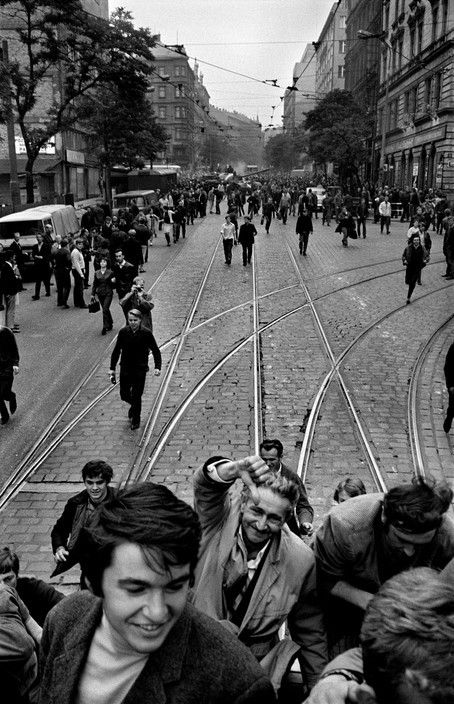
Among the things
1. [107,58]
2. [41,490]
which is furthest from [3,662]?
[107,58]

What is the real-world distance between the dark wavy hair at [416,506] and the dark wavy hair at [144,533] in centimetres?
115

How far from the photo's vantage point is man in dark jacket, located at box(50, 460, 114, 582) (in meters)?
5.12

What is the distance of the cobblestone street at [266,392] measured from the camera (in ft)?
26.1

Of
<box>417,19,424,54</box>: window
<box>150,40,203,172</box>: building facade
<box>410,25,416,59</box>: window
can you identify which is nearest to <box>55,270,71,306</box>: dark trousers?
<box>417,19,424,54</box>: window

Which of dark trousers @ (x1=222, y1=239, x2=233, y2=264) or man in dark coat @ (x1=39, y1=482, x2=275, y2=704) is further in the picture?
dark trousers @ (x1=222, y1=239, x2=233, y2=264)

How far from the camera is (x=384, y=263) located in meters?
24.2

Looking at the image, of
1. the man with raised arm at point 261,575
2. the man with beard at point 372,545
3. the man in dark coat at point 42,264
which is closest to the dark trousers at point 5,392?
the man with raised arm at point 261,575

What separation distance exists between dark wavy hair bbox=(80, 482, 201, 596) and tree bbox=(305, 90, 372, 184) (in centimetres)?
4950

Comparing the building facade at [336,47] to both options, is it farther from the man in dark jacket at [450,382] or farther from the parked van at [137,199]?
the man in dark jacket at [450,382]

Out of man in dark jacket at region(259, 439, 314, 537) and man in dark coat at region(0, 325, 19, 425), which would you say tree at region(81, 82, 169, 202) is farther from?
man in dark jacket at region(259, 439, 314, 537)

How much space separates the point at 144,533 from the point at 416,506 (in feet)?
4.43

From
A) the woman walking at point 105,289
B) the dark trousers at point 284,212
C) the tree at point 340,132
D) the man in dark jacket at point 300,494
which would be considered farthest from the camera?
the tree at point 340,132

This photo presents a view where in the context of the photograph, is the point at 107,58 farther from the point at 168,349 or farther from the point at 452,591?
the point at 452,591

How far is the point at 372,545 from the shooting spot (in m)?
3.06
